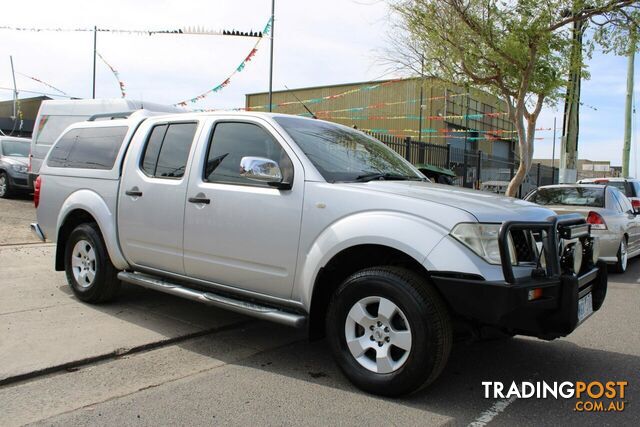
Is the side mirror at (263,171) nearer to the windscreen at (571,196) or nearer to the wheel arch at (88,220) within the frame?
the wheel arch at (88,220)

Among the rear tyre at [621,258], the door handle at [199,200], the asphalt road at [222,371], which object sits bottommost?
the asphalt road at [222,371]

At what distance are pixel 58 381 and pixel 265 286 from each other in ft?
5.15

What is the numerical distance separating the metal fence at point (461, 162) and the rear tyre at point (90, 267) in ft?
28.7

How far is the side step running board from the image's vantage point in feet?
12.4

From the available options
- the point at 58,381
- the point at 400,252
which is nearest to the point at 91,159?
the point at 58,381

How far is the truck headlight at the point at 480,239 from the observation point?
126 inches

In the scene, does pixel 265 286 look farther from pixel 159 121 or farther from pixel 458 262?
pixel 159 121

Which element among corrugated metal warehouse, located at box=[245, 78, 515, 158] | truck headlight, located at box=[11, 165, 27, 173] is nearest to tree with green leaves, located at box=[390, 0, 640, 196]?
truck headlight, located at box=[11, 165, 27, 173]

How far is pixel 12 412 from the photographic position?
325 cm

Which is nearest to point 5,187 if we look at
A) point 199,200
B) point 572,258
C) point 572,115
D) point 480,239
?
point 199,200

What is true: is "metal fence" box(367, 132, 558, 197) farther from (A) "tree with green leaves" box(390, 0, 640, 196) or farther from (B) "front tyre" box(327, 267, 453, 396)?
(B) "front tyre" box(327, 267, 453, 396)

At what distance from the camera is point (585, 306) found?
3684mm

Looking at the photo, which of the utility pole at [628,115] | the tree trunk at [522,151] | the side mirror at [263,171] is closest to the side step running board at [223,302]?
Result: the side mirror at [263,171]

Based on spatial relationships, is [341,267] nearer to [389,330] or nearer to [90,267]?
[389,330]
